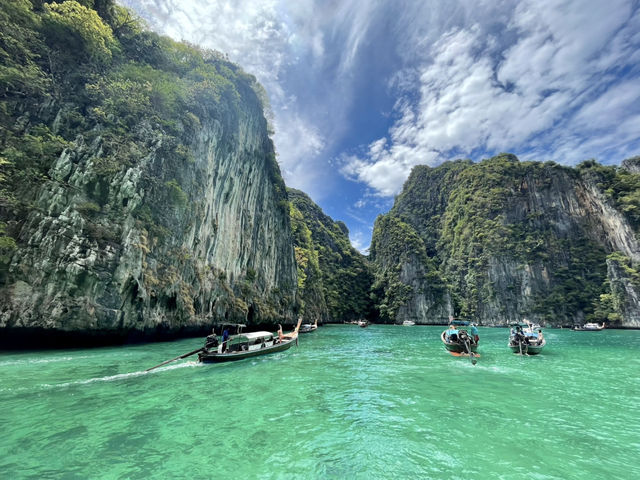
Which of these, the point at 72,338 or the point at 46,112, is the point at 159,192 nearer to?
the point at 46,112

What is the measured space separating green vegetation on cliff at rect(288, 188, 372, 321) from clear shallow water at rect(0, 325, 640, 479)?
167 ft

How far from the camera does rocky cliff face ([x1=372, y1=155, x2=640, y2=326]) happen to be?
6625cm

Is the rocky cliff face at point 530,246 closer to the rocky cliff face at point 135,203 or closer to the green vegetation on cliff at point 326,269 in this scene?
the green vegetation on cliff at point 326,269

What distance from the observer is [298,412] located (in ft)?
29.6

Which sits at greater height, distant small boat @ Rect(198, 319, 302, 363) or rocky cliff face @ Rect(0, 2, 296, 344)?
rocky cliff face @ Rect(0, 2, 296, 344)

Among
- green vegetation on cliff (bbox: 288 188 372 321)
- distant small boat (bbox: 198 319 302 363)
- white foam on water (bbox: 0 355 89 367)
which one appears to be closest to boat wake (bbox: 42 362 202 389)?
distant small boat (bbox: 198 319 302 363)

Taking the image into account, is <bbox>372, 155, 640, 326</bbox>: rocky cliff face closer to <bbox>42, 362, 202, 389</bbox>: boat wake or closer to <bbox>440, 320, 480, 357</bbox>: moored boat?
<bbox>440, 320, 480, 357</bbox>: moored boat

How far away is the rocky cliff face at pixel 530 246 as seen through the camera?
66250 millimetres

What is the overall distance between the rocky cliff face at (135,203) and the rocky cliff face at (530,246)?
65.9 m

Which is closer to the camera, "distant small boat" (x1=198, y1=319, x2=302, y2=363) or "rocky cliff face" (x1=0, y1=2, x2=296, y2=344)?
"distant small boat" (x1=198, y1=319, x2=302, y2=363)

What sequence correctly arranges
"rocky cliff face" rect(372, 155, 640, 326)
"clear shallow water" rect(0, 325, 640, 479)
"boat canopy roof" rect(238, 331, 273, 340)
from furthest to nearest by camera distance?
"rocky cliff face" rect(372, 155, 640, 326) → "boat canopy roof" rect(238, 331, 273, 340) → "clear shallow water" rect(0, 325, 640, 479)

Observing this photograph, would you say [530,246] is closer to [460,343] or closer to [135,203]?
[460,343]

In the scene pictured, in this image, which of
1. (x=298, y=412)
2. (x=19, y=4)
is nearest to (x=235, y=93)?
(x=19, y=4)

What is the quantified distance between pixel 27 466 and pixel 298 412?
6.31 m
